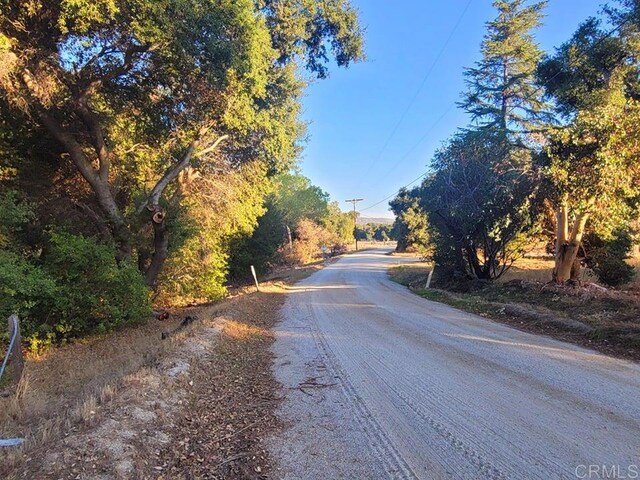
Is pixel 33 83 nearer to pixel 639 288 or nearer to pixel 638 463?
pixel 638 463

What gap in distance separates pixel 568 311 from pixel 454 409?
801 centimetres

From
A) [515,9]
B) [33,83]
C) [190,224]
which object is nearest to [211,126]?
[190,224]

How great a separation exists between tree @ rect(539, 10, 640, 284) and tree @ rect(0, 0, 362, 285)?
8.06 meters

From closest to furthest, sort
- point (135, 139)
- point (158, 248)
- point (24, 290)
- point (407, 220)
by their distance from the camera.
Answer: point (24, 290)
point (158, 248)
point (135, 139)
point (407, 220)

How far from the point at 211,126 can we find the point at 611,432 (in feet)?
43.9

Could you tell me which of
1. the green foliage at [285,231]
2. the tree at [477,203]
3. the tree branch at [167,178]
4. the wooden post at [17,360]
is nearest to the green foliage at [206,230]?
the tree branch at [167,178]

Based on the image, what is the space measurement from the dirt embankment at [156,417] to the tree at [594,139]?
990 cm

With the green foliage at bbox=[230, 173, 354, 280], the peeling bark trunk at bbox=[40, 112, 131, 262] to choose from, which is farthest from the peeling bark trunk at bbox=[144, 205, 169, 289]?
the green foliage at bbox=[230, 173, 354, 280]

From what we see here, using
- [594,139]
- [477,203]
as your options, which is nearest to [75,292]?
[477,203]

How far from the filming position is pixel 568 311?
10914mm

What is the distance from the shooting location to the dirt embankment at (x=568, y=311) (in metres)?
7.99

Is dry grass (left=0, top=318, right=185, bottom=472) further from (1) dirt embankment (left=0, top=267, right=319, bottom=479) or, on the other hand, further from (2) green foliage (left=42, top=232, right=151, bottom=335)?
(2) green foliage (left=42, top=232, right=151, bottom=335)

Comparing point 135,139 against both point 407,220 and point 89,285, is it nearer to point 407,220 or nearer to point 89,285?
point 89,285

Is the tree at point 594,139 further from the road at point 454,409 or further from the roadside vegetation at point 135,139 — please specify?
the roadside vegetation at point 135,139
